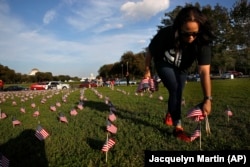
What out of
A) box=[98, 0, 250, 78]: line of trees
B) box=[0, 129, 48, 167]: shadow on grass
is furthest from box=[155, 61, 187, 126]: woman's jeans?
box=[98, 0, 250, 78]: line of trees

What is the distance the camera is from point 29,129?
8297 millimetres

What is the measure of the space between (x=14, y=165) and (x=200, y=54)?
3374mm

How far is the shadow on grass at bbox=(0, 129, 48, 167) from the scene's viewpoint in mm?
5108

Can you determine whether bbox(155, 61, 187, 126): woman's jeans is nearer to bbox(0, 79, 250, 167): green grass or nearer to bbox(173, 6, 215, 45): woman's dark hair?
bbox(0, 79, 250, 167): green grass

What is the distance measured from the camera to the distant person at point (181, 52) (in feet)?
12.8

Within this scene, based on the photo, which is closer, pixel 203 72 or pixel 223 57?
pixel 203 72

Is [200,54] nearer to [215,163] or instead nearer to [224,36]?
[215,163]

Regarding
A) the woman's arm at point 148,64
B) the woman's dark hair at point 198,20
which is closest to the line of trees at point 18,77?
the woman's arm at point 148,64

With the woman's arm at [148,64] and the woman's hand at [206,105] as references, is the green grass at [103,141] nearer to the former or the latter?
the woman's hand at [206,105]

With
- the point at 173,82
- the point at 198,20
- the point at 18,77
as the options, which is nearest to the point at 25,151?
the point at 173,82

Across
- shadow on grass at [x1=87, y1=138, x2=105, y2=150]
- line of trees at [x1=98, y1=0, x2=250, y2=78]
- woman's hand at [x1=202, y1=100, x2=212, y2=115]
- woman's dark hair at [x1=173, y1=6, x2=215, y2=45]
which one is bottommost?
shadow on grass at [x1=87, y1=138, x2=105, y2=150]

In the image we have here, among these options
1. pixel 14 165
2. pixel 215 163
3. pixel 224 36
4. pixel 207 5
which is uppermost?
pixel 207 5

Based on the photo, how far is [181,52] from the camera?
15.6 ft

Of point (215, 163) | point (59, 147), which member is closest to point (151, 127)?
point (59, 147)
